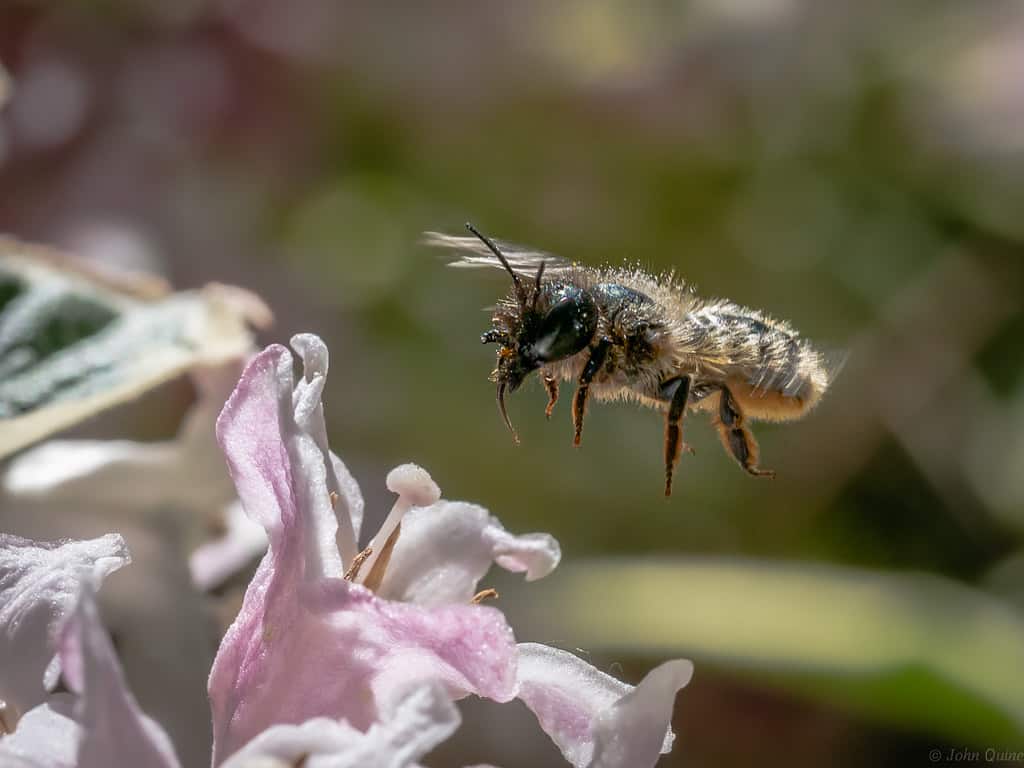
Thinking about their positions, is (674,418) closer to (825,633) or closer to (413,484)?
(413,484)

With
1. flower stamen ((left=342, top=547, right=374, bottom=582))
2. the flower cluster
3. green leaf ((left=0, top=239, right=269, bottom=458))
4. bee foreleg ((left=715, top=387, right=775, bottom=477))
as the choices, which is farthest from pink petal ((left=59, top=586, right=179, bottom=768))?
bee foreleg ((left=715, top=387, right=775, bottom=477))

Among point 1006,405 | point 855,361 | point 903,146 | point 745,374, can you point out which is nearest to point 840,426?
point 855,361

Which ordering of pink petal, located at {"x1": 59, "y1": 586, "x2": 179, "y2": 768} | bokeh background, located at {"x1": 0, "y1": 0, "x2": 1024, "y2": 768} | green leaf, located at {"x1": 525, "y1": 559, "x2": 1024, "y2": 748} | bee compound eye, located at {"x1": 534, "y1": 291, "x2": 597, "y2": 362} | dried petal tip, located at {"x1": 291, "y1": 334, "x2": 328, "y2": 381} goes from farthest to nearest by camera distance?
bokeh background, located at {"x1": 0, "y1": 0, "x2": 1024, "y2": 768} < green leaf, located at {"x1": 525, "y1": 559, "x2": 1024, "y2": 748} < bee compound eye, located at {"x1": 534, "y1": 291, "x2": 597, "y2": 362} < dried petal tip, located at {"x1": 291, "y1": 334, "x2": 328, "y2": 381} < pink petal, located at {"x1": 59, "y1": 586, "x2": 179, "y2": 768}

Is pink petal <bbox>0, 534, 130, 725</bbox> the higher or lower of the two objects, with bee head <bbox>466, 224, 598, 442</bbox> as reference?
lower

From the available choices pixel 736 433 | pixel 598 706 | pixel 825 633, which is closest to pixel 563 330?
pixel 736 433

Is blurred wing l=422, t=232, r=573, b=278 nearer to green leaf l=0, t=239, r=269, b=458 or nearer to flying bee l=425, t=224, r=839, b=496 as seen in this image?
flying bee l=425, t=224, r=839, b=496

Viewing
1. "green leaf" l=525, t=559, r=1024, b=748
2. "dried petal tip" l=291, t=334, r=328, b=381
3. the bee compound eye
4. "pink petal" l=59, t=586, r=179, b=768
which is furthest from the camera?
"green leaf" l=525, t=559, r=1024, b=748

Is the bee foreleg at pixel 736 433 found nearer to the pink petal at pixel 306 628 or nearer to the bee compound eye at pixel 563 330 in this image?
the bee compound eye at pixel 563 330
